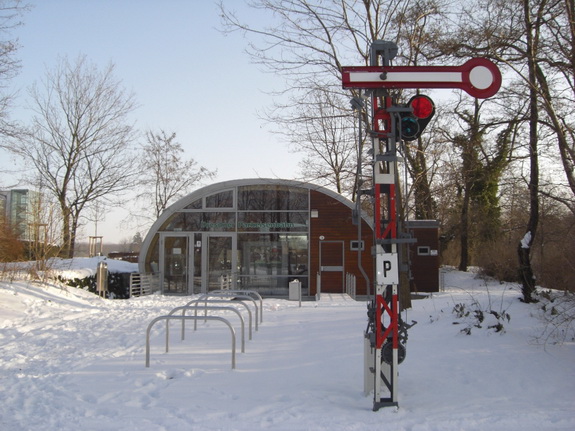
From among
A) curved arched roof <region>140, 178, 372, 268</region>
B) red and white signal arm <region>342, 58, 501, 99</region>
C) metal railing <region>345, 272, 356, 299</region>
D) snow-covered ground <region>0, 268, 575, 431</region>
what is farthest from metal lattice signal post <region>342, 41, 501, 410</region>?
curved arched roof <region>140, 178, 372, 268</region>

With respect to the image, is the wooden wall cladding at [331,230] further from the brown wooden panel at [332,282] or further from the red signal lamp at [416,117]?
the red signal lamp at [416,117]

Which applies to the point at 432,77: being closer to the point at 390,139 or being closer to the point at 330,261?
the point at 390,139

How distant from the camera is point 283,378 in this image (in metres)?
6.89

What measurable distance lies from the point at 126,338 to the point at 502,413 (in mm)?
6412

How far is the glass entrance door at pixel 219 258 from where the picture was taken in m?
20.5

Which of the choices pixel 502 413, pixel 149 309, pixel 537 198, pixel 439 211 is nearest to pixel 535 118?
pixel 537 198

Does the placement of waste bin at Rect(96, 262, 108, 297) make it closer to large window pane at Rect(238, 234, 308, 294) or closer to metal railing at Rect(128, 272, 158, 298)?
metal railing at Rect(128, 272, 158, 298)

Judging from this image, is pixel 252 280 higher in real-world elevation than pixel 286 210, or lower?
lower

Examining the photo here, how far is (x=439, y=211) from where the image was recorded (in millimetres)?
32688

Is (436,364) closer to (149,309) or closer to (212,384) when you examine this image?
(212,384)

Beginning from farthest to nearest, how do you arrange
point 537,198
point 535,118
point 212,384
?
point 537,198 → point 535,118 → point 212,384

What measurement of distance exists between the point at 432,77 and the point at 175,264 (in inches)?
652

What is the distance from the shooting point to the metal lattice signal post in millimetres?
5527

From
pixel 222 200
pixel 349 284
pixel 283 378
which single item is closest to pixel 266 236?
pixel 222 200
